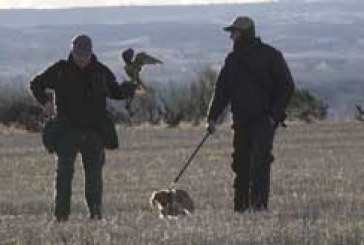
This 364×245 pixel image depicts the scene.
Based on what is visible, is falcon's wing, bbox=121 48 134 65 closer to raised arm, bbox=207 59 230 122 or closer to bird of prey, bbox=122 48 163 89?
bird of prey, bbox=122 48 163 89

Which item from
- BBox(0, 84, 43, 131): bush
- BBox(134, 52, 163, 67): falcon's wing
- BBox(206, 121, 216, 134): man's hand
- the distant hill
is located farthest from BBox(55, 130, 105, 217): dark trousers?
the distant hill

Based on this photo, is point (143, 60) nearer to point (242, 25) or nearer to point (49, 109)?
point (242, 25)

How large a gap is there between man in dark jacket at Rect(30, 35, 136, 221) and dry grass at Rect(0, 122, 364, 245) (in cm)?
47

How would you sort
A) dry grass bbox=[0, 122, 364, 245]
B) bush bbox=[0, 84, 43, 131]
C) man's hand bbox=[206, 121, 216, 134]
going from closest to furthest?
dry grass bbox=[0, 122, 364, 245] < man's hand bbox=[206, 121, 216, 134] < bush bbox=[0, 84, 43, 131]

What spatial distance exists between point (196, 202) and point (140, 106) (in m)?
37.7

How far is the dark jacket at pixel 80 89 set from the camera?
12227 millimetres

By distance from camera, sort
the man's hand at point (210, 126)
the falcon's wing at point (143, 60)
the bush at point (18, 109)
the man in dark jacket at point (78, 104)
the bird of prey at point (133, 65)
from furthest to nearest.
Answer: the bush at point (18, 109)
the man's hand at point (210, 126)
the falcon's wing at point (143, 60)
the bird of prey at point (133, 65)
the man in dark jacket at point (78, 104)

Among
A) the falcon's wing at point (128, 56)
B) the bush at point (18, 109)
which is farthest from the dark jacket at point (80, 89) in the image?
the bush at point (18, 109)

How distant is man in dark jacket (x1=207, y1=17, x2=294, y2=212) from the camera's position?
513 inches

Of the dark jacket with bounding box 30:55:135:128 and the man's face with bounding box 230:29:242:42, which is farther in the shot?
the man's face with bounding box 230:29:242:42

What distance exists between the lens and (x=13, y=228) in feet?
37.4

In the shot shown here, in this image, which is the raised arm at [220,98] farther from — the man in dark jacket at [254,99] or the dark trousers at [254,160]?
the dark trousers at [254,160]

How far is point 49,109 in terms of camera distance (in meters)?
12.3

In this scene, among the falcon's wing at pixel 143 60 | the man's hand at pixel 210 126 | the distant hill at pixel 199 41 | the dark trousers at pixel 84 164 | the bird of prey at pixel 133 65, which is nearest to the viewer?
the dark trousers at pixel 84 164
